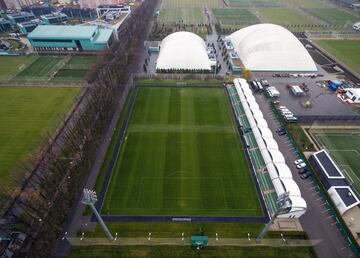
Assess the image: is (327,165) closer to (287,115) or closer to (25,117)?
(287,115)

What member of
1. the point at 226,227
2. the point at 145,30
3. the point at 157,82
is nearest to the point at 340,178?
the point at 226,227

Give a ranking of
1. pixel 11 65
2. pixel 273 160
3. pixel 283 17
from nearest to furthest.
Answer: pixel 273 160 → pixel 11 65 → pixel 283 17

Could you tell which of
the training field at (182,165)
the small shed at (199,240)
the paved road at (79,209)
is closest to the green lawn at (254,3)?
the training field at (182,165)

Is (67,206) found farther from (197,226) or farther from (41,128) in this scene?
(41,128)

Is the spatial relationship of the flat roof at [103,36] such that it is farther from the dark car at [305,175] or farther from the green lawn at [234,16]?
the dark car at [305,175]

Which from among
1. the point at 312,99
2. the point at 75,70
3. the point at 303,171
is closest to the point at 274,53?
the point at 312,99
